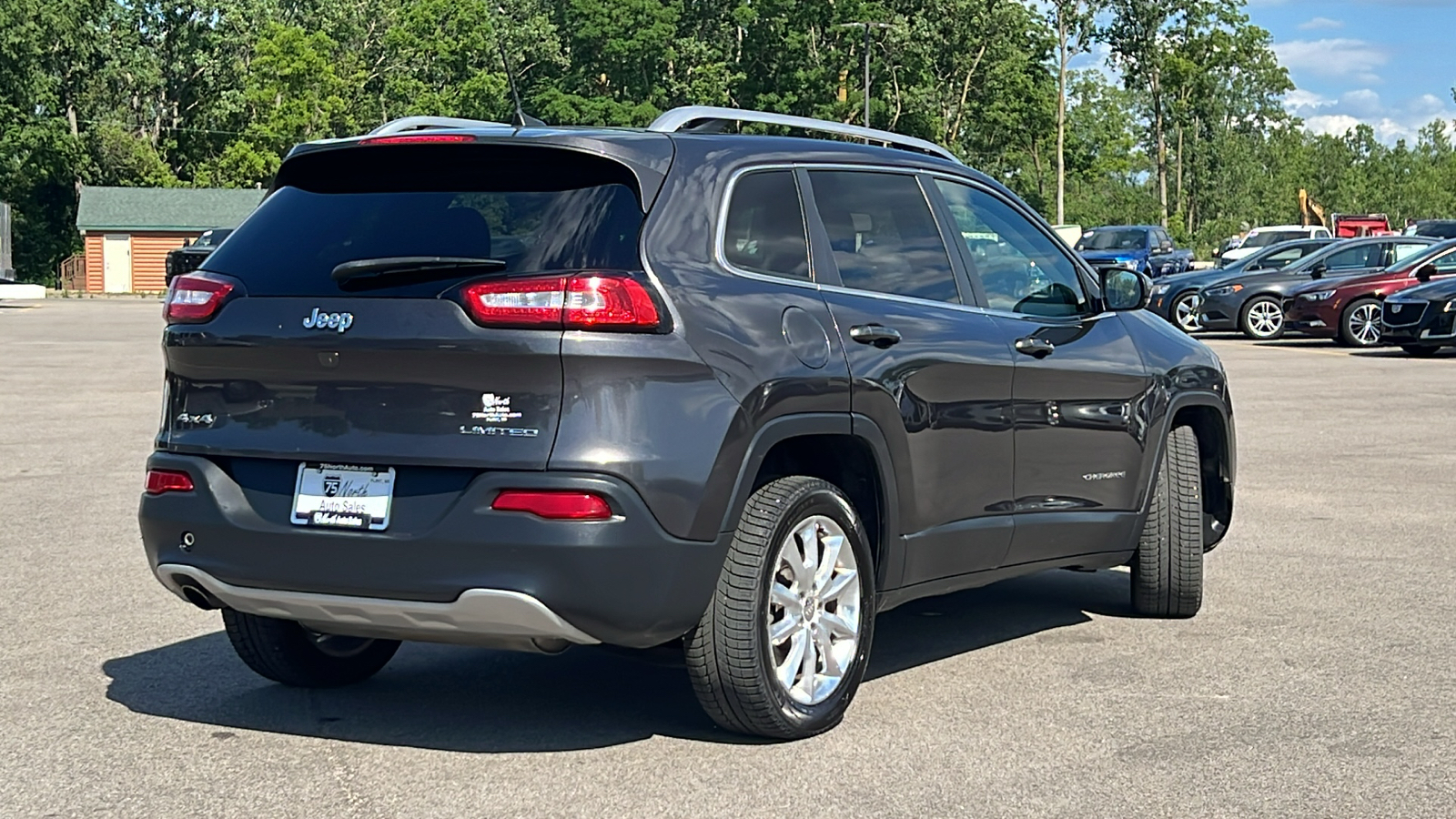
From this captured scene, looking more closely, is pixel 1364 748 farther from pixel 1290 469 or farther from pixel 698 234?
pixel 1290 469

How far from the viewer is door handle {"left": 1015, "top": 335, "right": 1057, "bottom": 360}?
21.4 ft

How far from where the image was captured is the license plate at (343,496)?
507cm

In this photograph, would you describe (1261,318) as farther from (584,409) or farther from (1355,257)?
(584,409)

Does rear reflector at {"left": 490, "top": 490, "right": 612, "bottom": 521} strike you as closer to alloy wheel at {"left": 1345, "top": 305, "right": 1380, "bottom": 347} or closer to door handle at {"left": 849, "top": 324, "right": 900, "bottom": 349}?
door handle at {"left": 849, "top": 324, "right": 900, "bottom": 349}

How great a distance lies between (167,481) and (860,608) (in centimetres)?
209

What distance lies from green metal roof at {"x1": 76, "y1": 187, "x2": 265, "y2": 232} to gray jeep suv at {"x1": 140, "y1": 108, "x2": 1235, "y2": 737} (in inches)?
3168

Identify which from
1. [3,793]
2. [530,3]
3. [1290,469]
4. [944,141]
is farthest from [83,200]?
[3,793]

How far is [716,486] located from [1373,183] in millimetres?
112270

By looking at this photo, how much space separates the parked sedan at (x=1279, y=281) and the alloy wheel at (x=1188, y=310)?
35cm

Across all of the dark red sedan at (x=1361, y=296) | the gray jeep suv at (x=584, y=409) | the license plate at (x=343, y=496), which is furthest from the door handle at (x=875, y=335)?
the dark red sedan at (x=1361, y=296)

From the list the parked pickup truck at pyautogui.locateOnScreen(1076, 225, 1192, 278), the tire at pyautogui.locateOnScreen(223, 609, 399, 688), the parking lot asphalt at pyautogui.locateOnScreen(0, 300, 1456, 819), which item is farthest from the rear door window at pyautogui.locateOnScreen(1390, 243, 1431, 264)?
the tire at pyautogui.locateOnScreen(223, 609, 399, 688)

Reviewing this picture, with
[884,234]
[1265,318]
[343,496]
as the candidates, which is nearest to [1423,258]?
[1265,318]

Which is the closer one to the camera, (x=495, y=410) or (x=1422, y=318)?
(x=495, y=410)

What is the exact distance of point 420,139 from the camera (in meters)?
5.37
